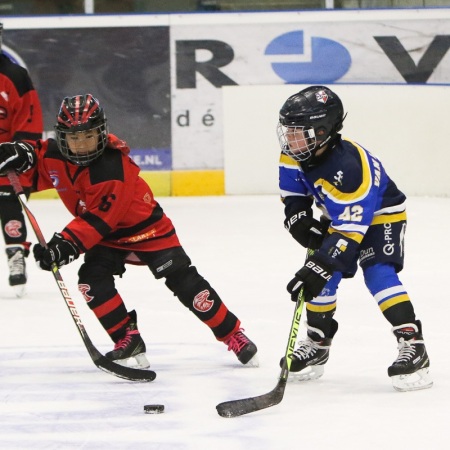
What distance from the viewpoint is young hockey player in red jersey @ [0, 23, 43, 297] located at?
17.4 feet

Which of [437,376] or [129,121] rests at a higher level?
[437,376]

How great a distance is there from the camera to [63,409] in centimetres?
326

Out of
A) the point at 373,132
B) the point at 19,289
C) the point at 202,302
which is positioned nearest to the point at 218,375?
the point at 202,302

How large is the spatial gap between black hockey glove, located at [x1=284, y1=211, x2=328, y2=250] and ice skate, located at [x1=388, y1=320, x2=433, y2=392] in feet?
1.18

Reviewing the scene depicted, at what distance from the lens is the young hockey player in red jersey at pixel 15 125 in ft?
17.4

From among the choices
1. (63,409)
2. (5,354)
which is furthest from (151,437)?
(5,354)

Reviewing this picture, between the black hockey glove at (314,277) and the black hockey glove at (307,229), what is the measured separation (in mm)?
225

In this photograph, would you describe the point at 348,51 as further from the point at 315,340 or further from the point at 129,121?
the point at 315,340

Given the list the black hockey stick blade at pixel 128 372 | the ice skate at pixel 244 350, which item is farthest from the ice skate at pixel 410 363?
the black hockey stick blade at pixel 128 372

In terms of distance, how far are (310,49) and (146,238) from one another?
5.13 metres

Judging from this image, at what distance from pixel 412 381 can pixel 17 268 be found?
7.69 ft

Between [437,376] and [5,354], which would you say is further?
[5,354]

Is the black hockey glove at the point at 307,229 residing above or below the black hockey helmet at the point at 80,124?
below

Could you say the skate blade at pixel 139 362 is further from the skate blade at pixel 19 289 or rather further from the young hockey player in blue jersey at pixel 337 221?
the skate blade at pixel 19 289
